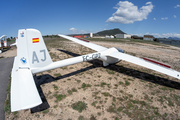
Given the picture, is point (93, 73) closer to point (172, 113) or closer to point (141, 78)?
point (141, 78)

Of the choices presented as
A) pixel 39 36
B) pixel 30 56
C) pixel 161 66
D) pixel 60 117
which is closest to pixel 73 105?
pixel 60 117

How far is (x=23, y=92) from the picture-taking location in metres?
4.35

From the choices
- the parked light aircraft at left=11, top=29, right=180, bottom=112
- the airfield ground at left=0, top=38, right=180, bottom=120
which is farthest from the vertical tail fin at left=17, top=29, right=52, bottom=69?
the airfield ground at left=0, top=38, right=180, bottom=120

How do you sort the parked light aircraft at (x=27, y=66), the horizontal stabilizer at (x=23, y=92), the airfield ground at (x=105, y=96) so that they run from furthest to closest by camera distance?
the airfield ground at (x=105, y=96) < the parked light aircraft at (x=27, y=66) < the horizontal stabilizer at (x=23, y=92)

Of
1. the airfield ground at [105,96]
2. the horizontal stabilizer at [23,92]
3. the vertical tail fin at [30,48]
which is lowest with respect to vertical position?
the airfield ground at [105,96]

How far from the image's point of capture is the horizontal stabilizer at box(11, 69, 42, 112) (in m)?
3.76

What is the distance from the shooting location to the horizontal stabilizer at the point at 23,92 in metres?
3.76

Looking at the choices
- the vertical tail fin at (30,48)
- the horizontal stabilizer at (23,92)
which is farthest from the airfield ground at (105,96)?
the vertical tail fin at (30,48)

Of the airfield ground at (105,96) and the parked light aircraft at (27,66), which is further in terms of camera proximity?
the airfield ground at (105,96)

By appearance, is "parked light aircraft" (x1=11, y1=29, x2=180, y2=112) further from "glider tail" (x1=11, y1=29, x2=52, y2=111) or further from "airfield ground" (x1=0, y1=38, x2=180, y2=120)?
"airfield ground" (x1=0, y1=38, x2=180, y2=120)

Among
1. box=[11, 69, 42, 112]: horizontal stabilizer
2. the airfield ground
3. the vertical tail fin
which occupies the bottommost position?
the airfield ground

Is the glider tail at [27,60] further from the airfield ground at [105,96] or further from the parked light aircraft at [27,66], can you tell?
the airfield ground at [105,96]

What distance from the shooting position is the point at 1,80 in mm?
A: 8805

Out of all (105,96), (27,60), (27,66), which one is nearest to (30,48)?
(27,60)
